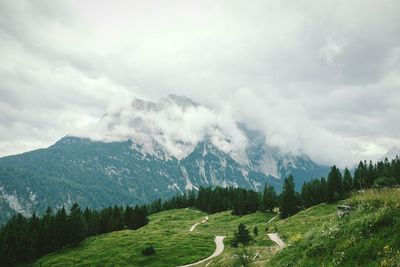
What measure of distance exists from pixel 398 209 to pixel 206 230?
10978 centimetres

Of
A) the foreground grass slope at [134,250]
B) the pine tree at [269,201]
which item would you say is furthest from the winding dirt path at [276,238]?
the pine tree at [269,201]

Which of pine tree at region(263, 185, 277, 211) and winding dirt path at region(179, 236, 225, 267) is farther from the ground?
pine tree at region(263, 185, 277, 211)

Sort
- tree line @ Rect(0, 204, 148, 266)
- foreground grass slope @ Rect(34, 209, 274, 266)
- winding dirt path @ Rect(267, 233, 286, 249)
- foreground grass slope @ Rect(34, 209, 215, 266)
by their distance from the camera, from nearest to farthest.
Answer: winding dirt path @ Rect(267, 233, 286, 249)
foreground grass slope @ Rect(34, 209, 274, 266)
foreground grass slope @ Rect(34, 209, 215, 266)
tree line @ Rect(0, 204, 148, 266)

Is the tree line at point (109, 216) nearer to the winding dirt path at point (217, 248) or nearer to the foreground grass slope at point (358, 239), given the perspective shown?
the winding dirt path at point (217, 248)

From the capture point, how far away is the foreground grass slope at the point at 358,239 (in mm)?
14477

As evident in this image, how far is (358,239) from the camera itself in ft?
54.3

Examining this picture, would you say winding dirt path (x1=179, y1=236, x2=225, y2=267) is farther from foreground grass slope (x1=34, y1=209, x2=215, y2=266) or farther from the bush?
the bush

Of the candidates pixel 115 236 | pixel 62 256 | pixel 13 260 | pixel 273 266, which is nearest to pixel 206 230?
pixel 115 236

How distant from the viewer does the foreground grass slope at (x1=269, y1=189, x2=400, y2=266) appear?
1448cm

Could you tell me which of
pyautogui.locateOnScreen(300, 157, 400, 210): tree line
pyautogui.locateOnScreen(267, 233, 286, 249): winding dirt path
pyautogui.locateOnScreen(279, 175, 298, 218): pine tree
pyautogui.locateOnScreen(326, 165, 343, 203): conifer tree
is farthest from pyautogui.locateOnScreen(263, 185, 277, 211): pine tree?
pyautogui.locateOnScreen(267, 233, 286, 249): winding dirt path

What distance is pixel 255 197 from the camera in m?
158

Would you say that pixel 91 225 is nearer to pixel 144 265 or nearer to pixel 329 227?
pixel 144 265

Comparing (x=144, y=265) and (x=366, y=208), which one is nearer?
(x=366, y=208)

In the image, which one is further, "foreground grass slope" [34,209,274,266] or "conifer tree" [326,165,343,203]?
"conifer tree" [326,165,343,203]
